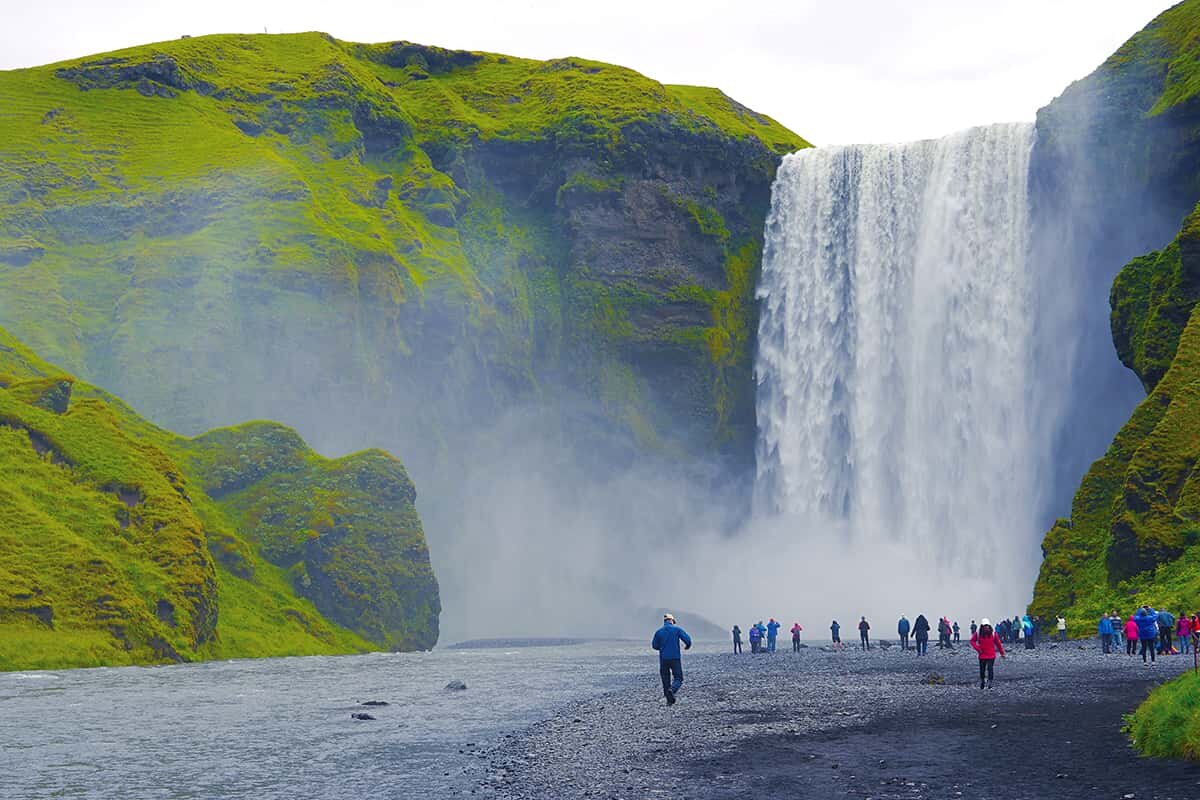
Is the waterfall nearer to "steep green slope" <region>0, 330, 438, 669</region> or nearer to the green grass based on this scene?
"steep green slope" <region>0, 330, 438, 669</region>

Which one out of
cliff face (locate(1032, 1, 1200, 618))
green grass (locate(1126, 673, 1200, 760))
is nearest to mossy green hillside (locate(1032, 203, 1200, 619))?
cliff face (locate(1032, 1, 1200, 618))

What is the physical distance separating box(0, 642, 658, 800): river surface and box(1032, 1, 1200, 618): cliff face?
79.6 feet

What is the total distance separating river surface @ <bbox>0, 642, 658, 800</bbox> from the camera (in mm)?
24531

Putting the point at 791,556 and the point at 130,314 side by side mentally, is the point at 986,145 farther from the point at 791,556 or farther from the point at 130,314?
the point at 130,314

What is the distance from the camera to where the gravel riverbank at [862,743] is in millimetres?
20094

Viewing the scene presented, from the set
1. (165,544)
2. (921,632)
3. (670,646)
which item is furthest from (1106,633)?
(165,544)

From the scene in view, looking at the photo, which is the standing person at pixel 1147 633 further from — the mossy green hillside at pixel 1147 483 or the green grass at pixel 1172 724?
the green grass at pixel 1172 724

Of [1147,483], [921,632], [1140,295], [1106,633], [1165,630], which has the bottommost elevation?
[921,632]

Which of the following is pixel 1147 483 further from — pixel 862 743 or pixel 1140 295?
pixel 862 743

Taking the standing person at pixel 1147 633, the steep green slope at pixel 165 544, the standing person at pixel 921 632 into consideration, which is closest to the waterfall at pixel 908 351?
the steep green slope at pixel 165 544

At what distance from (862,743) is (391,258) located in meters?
116

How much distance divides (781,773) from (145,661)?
61.5 meters

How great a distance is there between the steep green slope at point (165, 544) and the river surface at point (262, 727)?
9066mm

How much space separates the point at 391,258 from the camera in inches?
5344
